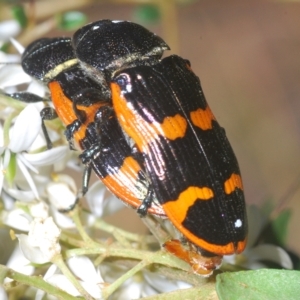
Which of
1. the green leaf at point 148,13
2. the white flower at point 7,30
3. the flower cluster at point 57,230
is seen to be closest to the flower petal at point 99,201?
the flower cluster at point 57,230

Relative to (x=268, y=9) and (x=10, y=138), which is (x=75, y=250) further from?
(x=268, y=9)

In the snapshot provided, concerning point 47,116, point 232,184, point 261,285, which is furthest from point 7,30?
point 261,285

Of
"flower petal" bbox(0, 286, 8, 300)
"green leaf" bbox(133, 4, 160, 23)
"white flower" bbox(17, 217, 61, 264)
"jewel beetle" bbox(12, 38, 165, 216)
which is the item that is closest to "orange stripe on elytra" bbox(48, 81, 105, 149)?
"jewel beetle" bbox(12, 38, 165, 216)

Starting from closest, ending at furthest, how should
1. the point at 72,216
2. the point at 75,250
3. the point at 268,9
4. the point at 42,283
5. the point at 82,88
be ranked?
the point at 42,283
the point at 75,250
the point at 72,216
the point at 82,88
the point at 268,9

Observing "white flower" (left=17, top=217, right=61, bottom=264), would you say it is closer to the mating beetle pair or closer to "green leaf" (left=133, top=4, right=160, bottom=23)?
→ the mating beetle pair

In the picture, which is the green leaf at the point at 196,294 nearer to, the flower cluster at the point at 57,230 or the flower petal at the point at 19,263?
the flower cluster at the point at 57,230

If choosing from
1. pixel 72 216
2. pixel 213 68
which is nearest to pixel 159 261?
pixel 72 216

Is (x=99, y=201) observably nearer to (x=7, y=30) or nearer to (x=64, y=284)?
(x=64, y=284)
